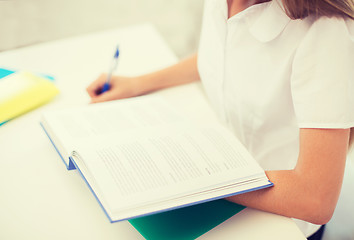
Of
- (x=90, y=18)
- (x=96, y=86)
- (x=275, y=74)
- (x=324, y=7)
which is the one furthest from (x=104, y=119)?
(x=90, y=18)

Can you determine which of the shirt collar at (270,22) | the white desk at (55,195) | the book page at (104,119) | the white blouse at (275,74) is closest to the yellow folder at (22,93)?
the white desk at (55,195)

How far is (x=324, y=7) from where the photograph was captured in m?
0.58

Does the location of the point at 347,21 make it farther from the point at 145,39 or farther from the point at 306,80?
the point at 145,39

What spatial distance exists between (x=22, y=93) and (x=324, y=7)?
67 cm

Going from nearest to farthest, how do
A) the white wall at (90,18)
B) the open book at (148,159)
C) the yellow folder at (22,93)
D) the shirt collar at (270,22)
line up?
1. the open book at (148,159)
2. the shirt collar at (270,22)
3. the yellow folder at (22,93)
4. the white wall at (90,18)

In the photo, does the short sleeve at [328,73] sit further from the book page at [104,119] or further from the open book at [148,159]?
the book page at [104,119]

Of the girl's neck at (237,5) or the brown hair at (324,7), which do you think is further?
the girl's neck at (237,5)

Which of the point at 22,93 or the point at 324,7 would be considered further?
the point at 22,93

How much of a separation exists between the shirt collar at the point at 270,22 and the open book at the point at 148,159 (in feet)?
0.65

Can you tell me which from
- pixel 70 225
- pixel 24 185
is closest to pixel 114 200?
pixel 70 225

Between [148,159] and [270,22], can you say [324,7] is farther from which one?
[148,159]

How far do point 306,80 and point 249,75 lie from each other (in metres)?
0.18

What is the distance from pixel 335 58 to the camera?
58 cm

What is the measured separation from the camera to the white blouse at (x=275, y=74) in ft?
1.92
